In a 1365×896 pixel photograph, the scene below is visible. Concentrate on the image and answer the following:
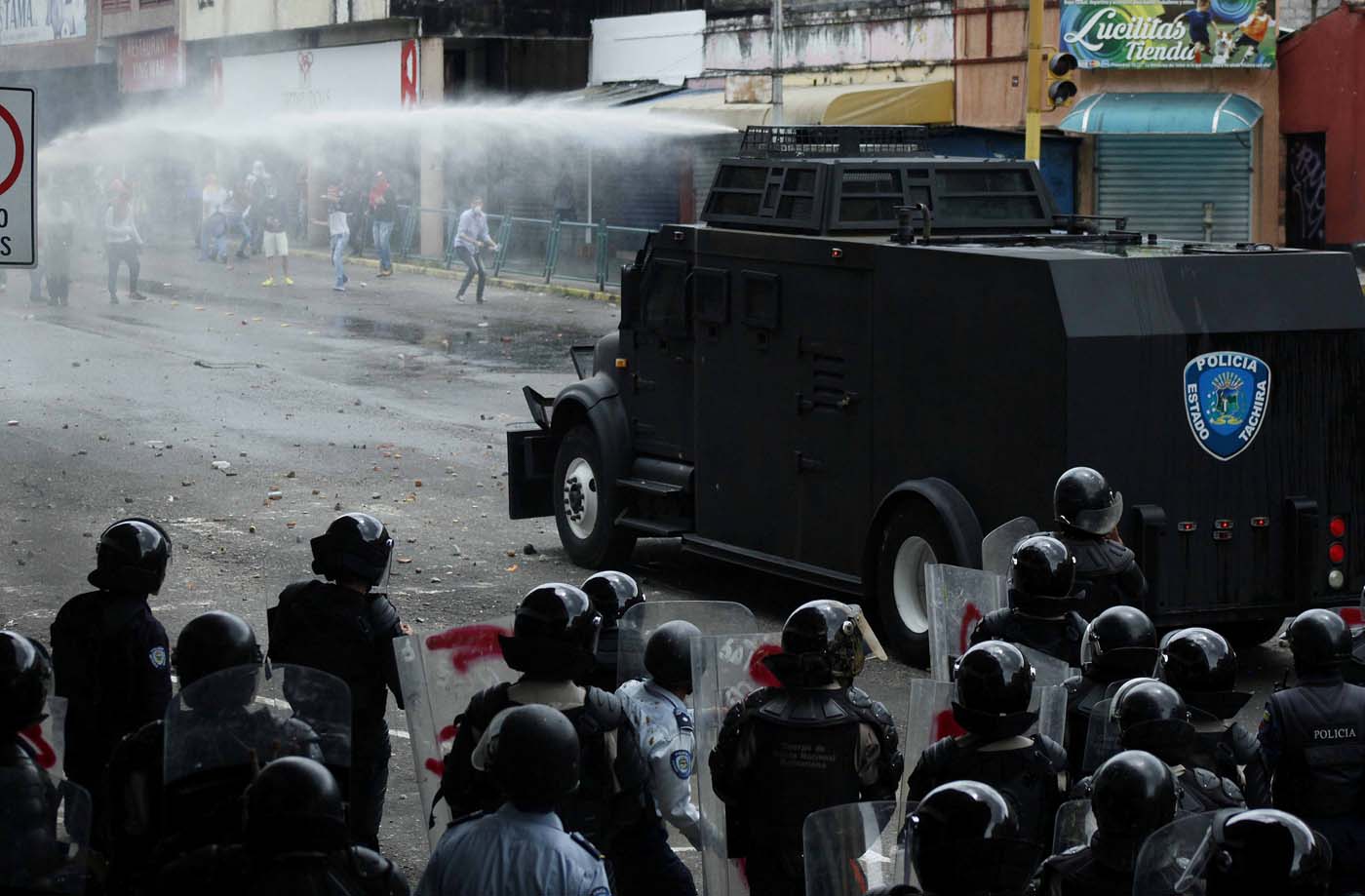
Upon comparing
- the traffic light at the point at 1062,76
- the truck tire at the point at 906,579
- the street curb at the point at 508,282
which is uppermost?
the traffic light at the point at 1062,76

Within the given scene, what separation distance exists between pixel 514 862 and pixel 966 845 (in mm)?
966

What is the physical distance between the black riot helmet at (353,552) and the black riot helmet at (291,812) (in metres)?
2.42

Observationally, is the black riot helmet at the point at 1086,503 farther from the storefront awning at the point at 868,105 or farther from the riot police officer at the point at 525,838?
the storefront awning at the point at 868,105

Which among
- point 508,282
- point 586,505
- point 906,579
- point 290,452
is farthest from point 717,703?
point 508,282

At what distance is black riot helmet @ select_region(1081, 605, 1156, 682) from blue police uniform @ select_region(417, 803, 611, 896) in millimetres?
2107

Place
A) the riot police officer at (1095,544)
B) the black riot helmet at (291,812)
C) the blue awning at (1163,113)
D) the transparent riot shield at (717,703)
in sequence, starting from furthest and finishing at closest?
the blue awning at (1163,113)
the riot police officer at (1095,544)
the transparent riot shield at (717,703)
the black riot helmet at (291,812)

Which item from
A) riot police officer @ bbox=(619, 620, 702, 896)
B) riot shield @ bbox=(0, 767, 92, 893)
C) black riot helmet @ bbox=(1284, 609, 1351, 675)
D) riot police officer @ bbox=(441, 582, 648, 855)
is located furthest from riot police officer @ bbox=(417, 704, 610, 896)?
black riot helmet @ bbox=(1284, 609, 1351, 675)

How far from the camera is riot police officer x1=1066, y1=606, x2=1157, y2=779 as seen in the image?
5.71 m

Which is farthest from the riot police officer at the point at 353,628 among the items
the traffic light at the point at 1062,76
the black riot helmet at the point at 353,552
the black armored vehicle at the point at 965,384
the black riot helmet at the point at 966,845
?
the traffic light at the point at 1062,76

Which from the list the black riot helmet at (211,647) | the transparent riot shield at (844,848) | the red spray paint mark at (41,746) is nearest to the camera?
the transparent riot shield at (844,848)

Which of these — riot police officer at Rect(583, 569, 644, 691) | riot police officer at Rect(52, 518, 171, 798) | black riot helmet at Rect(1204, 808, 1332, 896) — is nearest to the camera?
black riot helmet at Rect(1204, 808, 1332, 896)

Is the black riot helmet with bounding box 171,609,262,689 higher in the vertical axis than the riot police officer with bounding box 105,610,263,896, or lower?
higher

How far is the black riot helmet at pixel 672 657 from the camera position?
559 centimetres

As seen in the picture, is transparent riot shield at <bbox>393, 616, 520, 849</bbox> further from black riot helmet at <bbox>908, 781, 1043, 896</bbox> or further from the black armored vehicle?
the black armored vehicle
